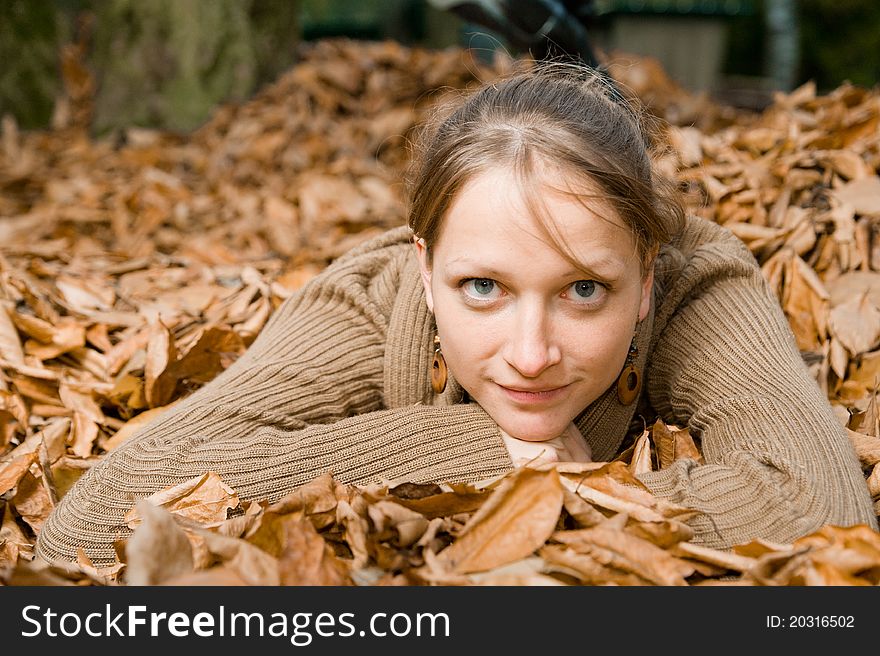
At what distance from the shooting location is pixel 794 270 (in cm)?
260

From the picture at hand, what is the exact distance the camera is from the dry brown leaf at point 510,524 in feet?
4.67

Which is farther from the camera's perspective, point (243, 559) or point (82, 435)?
point (82, 435)

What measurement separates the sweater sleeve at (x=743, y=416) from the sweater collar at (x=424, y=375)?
0.11 meters

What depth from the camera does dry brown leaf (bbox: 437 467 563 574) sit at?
142cm

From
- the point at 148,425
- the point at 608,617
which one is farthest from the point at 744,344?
the point at 148,425

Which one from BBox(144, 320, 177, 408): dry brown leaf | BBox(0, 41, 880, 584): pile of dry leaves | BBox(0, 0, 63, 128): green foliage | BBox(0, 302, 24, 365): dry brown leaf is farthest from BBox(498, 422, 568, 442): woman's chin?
BBox(0, 0, 63, 128): green foliage

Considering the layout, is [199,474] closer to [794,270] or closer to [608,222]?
[608,222]

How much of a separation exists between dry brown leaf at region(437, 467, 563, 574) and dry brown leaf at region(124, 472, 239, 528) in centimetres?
48

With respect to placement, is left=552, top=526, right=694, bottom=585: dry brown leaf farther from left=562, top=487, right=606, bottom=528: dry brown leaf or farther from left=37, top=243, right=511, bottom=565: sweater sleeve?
left=37, top=243, right=511, bottom=565: sweater sleeve

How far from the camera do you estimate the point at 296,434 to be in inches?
73.9

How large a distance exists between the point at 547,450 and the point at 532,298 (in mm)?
363

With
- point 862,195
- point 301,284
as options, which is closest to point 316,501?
point 301,284

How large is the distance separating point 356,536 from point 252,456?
40 centimetres

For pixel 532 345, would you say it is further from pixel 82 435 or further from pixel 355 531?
pixel 82 435
